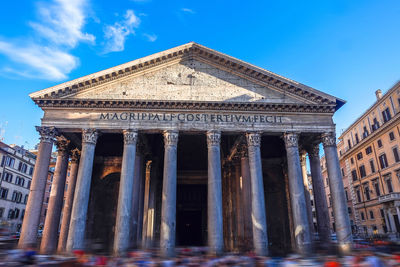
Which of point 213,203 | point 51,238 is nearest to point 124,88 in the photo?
point 213,203

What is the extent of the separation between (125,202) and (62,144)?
707cm

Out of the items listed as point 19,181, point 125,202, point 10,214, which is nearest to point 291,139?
point 125,202

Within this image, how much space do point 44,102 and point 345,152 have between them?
3666 centimetres

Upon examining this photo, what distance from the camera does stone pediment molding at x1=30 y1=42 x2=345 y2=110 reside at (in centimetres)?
1642

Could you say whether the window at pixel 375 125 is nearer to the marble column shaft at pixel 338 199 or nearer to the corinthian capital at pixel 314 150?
the corinthian capital at pixel 314 150

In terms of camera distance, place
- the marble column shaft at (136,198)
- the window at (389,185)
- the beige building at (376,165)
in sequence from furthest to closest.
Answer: the window at (389,185), the beige building at (376,165), the marble column shaft at (136,198)

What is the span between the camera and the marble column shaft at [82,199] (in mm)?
14195

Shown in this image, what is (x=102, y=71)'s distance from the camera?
16.8 metres

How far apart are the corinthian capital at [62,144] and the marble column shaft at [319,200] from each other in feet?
53.0

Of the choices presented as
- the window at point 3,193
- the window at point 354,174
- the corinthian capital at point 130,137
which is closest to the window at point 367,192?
the window at point 354,174

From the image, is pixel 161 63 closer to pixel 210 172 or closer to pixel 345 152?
pixel 210 172

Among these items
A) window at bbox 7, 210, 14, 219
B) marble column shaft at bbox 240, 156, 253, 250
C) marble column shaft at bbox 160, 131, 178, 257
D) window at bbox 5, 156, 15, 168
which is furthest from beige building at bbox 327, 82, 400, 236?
window at bbox 7, 210, 14, 219

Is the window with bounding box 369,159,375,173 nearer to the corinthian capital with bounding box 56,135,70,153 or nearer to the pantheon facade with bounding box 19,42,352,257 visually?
the pantheon facade with bounding box 19,42,352,257

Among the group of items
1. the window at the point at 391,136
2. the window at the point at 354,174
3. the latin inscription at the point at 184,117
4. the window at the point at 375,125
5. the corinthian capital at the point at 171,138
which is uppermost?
the window at the point at 375,125
